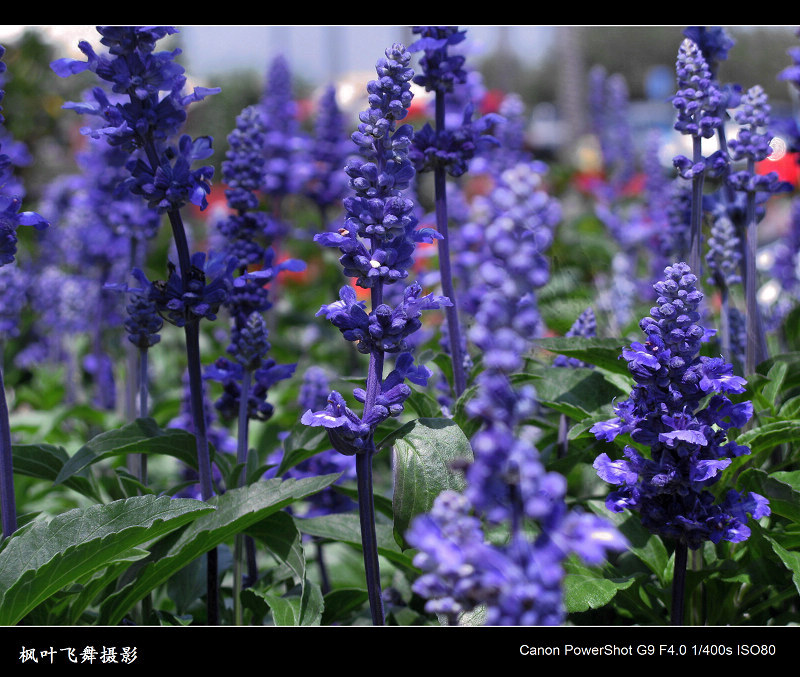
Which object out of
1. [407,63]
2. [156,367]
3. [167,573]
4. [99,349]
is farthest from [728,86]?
[156,367]

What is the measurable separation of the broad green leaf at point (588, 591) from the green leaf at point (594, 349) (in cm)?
67

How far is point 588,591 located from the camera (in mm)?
2094

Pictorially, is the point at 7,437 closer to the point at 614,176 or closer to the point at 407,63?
the point at 407,63

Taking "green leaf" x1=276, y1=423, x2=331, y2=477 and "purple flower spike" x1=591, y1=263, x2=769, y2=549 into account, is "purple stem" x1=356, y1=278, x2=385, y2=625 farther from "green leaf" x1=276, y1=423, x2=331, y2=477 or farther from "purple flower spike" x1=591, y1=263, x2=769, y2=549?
"purple flower spike" x1=591, y1=263, x2=769, y2=549

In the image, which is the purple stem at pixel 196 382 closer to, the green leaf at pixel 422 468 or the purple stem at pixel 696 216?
the green leaf at pixel 422 468

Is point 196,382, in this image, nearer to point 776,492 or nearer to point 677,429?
point 677,429

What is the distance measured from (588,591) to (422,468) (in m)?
0.55

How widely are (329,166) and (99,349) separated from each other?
2.00 metres

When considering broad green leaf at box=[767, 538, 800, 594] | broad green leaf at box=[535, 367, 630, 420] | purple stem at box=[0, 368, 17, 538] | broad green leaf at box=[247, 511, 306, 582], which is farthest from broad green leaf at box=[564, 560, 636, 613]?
purple stem at box=[0, 368, 17, 538]

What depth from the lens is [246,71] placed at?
2075cm

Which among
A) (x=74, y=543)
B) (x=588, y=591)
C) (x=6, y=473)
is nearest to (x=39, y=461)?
(x=6, y=473)

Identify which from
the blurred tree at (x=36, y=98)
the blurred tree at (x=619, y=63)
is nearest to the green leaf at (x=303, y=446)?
the blurred tree at (x=36, y=98)
